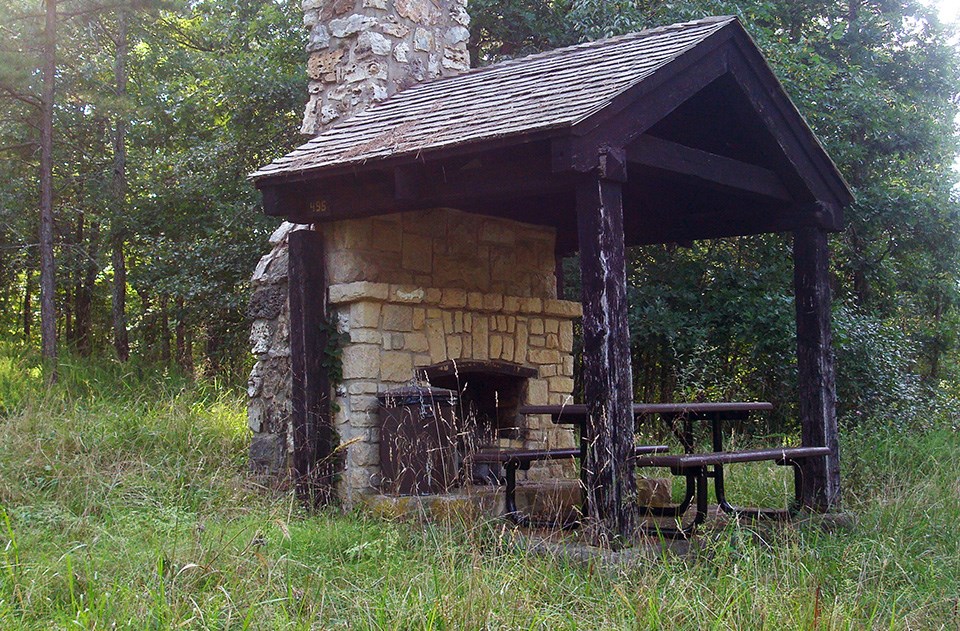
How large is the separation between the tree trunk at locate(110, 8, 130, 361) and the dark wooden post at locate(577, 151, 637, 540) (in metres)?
11.1

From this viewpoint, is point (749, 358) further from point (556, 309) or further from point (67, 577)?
point (67, 577)

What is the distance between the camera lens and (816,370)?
279 inches

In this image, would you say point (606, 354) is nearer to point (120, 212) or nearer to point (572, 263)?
point (572, 263)

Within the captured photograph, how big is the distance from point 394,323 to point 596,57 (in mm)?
2361

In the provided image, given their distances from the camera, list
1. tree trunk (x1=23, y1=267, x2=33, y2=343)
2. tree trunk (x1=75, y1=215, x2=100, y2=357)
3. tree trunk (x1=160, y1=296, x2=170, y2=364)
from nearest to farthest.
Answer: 1. tree trunk (x1=160, y1=296, x2=170, y2=364)
2. tree trunk (x1=75, y1=215, x2=100, y2=357)
3. tree trunk (x1=23, y1=267, x2=33, y2=343)

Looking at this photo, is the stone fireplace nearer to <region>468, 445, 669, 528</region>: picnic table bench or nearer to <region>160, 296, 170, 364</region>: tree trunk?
<region>468, 445, 669, 528</region>: picnic table bench

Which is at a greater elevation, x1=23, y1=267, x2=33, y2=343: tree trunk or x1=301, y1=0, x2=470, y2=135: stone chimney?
x1=301, y1=0, x2=470, y2=135: stone chimney

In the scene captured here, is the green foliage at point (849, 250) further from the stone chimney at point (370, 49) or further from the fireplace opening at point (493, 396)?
the fireplace opening at point (493, 396)

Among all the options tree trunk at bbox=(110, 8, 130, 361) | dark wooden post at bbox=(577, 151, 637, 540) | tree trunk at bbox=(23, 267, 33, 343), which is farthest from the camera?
tree trunk at bbox=(23, 267, 33, 343)

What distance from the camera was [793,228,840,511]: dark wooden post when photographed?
22.9 feet

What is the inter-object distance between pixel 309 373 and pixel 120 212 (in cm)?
922

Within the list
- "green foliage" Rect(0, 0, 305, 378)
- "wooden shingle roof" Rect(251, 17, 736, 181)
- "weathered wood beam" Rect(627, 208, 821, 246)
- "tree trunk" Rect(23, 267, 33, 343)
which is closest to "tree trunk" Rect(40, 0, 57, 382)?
"green foliage" Rect(0, 0, 305, 378)

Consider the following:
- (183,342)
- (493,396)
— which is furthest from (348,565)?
(183,342)

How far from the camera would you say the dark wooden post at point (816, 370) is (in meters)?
6.98
